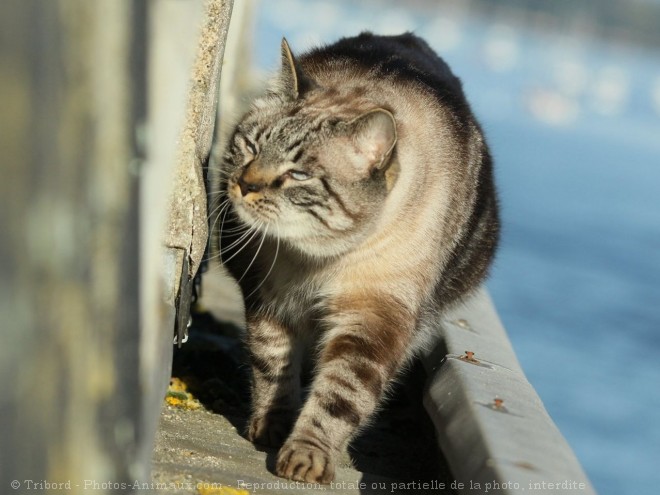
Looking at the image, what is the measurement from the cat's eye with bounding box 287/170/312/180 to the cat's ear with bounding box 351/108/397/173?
0.20 meters

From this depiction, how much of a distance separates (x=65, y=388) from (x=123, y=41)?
0.63 metres

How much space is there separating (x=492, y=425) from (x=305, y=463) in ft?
2.14

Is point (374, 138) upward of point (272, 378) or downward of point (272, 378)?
upward

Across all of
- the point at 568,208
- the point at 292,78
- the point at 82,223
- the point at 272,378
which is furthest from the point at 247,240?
the point at 568,208

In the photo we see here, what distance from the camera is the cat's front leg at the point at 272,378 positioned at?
3.70 meters

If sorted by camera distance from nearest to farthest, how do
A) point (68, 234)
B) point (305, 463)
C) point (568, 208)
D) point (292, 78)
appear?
point (68, 234) → point (305, 463) → point (292, 78) → point (568, 208)

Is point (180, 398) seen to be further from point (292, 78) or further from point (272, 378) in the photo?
point (292, 78)

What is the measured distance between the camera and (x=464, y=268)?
14.8ft

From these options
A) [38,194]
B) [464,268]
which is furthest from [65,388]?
[464,268]

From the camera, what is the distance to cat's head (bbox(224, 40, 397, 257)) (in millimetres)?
3516

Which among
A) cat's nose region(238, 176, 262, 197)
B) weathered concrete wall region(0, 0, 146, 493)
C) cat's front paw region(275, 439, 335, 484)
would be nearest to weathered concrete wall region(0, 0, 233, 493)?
weathered concrete wall region(0, 0, 146, 493)

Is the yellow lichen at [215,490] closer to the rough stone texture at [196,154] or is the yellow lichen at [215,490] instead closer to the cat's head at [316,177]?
the rough stone texture at [196,154]

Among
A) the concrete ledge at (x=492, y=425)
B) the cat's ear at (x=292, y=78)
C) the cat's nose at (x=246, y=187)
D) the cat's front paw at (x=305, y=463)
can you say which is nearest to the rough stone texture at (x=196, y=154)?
the cat's nose at (x=246, y=187)

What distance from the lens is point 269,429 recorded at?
144 inches
